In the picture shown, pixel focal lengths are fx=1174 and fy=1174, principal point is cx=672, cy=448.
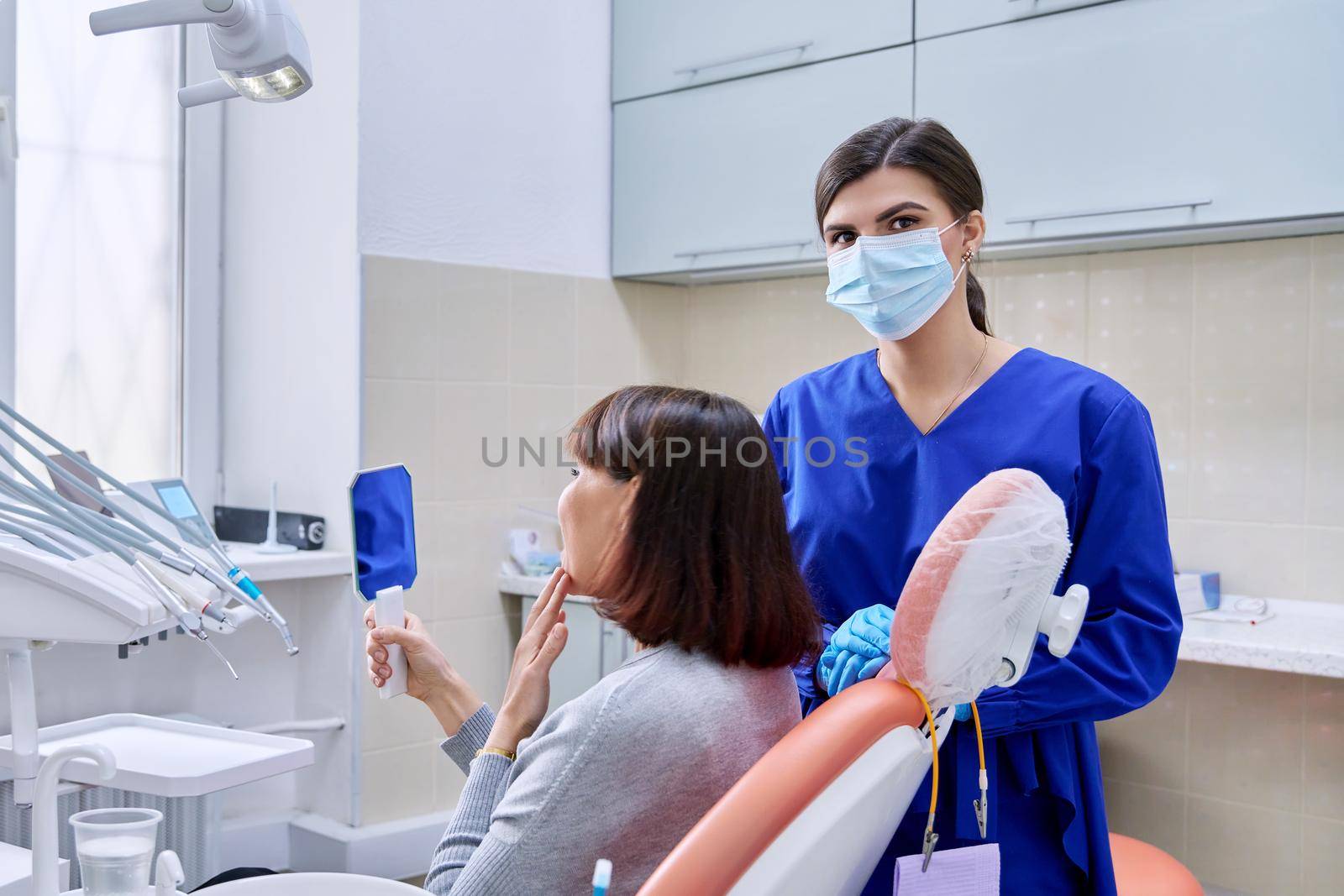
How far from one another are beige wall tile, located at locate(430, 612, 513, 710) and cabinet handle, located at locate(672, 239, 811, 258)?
97 cm

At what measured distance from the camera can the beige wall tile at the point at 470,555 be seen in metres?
2.63

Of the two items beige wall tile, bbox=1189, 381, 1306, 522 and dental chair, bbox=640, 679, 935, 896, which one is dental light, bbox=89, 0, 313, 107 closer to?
dental chair, bbox=640, 679, 935, 896

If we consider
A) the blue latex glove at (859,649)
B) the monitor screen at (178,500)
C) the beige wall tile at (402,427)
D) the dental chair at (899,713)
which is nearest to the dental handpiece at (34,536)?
the dental chair at (899,713)

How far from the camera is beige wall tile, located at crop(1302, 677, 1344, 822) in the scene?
219 centimetres

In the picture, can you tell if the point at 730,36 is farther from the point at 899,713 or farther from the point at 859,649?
the point at 899,713

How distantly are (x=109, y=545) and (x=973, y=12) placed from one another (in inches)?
77.9

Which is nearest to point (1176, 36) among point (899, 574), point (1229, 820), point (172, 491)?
point (899, 574)

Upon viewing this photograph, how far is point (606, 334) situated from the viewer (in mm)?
2986

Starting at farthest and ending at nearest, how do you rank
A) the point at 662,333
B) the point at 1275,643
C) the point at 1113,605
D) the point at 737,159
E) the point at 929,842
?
the point at 662,333 → the point at 737,159 → the point at 1275,643 → the point at 1113,605 → the point at 929,842

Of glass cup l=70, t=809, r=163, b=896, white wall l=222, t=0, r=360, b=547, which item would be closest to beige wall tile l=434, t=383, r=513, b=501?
white wall l=222, t=0, r=360, b=547

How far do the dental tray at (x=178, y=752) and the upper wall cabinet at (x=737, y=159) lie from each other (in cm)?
161

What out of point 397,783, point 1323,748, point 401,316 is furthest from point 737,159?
point 1323,748

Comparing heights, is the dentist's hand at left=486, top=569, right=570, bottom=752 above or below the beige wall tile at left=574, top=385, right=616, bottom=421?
below

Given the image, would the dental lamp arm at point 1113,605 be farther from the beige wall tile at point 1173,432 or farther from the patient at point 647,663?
the beige wall tile at point 1173,432
